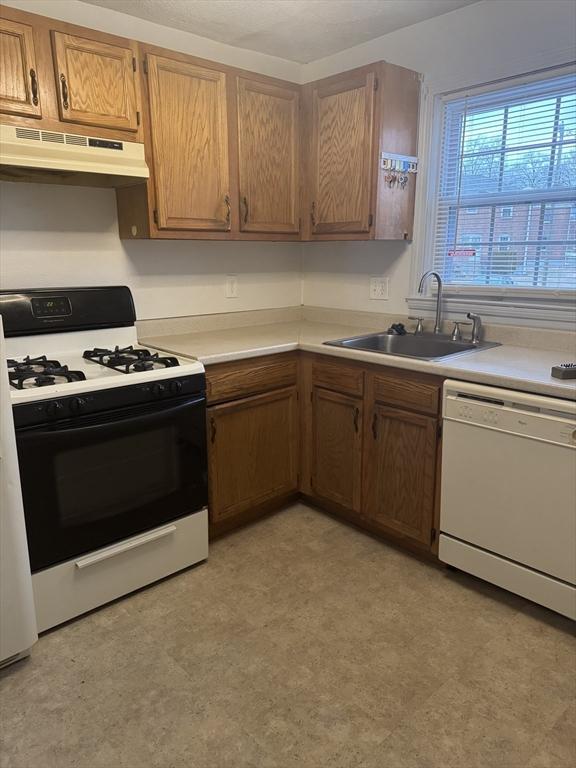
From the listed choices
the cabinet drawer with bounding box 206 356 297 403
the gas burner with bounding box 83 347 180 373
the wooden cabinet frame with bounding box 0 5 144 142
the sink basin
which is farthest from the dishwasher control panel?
the wooden cabinet frame with bounding box 0 5 144 142

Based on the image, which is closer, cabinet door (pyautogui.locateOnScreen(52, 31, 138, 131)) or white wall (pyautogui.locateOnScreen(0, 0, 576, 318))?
cabinet door (pyautogui.locateOnScreen(52, 31, 138, 131))

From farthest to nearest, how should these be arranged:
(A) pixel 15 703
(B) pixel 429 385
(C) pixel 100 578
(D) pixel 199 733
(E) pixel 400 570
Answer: (E) pixel 400 570 < (B) pixel 429 385 < (C) pixel 100 578 < (A) pixel 15 703 < (D) pixel 199 733

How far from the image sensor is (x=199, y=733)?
5.11ft

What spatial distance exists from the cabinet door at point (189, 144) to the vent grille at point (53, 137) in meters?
0.45

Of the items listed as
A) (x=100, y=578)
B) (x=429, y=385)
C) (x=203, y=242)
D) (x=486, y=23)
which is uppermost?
(x=486, y=23)

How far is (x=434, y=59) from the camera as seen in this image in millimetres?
2594

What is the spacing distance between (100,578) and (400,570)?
4.06 ft

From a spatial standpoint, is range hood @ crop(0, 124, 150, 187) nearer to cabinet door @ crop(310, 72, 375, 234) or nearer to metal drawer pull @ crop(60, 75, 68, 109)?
metal drawer pull @ crop(60, 75, 68, 109)

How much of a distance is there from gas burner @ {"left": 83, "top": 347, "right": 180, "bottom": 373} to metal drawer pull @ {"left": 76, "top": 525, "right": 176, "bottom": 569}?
2.14 feet

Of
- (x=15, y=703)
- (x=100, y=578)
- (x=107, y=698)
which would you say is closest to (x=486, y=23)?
(x=100, y=578)

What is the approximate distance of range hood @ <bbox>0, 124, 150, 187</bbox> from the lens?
184 cm

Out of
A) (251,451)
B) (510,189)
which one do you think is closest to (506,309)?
(510,189)

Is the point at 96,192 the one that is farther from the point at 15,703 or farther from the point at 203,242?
the point at 15,703

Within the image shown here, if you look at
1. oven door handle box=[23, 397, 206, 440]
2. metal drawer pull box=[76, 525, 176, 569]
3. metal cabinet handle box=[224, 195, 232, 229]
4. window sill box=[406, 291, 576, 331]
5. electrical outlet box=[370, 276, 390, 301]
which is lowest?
metal drawer pull box=[76, 525, 176, 569]
